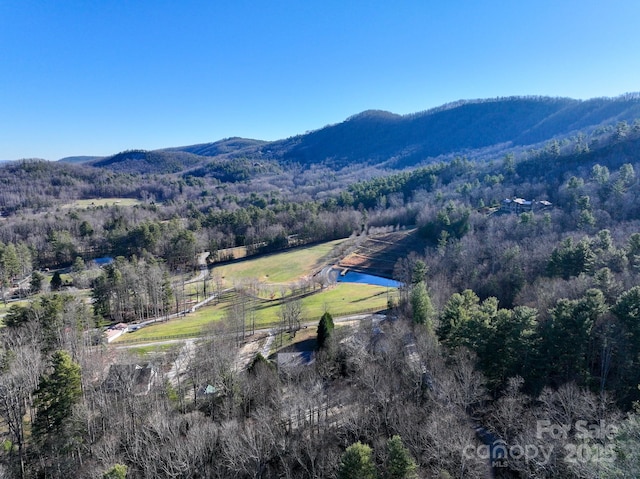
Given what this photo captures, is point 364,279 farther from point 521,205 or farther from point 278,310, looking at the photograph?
point 521,205

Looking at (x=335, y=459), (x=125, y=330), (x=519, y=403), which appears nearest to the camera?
(x=335, y=459)

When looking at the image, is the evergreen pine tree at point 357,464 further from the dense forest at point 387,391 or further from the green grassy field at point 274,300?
the green grassy field at point 274,300

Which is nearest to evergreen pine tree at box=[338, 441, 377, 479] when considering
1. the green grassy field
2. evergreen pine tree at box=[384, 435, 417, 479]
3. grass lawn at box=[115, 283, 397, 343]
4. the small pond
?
evergreen pine tree at box=[384, 435, 417, 479]

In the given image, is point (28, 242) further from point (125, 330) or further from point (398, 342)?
point (398, 342)

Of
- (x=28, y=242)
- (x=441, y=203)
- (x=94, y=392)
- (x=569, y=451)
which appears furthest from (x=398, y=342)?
(x=28, y=242)

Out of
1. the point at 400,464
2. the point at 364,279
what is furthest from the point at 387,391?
the point at 364,279

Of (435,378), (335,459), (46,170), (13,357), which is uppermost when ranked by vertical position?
(46,170)
